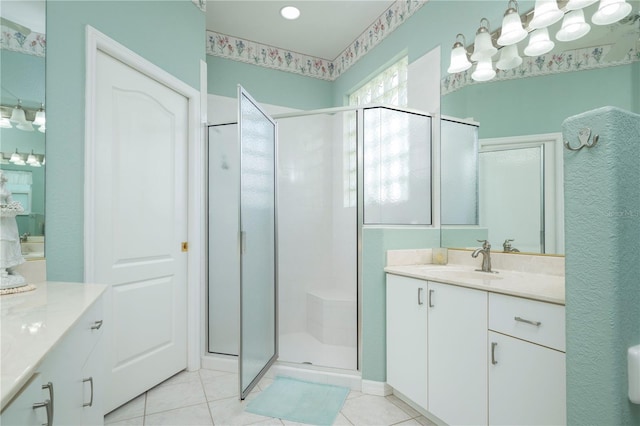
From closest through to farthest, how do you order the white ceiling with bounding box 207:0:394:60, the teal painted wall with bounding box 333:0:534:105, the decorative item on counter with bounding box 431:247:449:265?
the teal painted wall with bounding box 333:0:534:105 → the decorative item on counter with bounding box 431:247:449:265 → the white ceiling with bounding box 207:0:394:60

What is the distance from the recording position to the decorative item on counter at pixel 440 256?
2.29 metres

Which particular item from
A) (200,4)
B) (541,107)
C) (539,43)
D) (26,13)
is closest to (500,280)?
(541,107)

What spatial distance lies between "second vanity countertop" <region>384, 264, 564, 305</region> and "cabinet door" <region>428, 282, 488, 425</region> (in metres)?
0.05

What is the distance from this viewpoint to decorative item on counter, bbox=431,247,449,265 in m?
2.29

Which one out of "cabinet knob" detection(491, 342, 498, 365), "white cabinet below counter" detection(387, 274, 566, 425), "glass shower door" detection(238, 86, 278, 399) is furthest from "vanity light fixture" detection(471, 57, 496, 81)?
"cabinet knob" detection(491, 342, 498, 365)

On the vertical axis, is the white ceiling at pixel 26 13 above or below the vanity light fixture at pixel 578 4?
below

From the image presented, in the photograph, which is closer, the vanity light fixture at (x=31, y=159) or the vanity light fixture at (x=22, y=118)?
the vanity light fixture at (x=22, y=118)

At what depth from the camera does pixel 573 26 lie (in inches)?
63.9

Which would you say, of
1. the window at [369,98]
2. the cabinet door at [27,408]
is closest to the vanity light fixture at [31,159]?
the cabinet door at [27,408]

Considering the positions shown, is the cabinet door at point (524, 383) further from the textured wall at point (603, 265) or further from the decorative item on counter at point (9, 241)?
the decorative item on counter at point (9, 241)

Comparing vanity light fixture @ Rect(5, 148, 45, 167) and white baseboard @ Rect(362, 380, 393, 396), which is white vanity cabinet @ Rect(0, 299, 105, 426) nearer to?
vanity light fixture @ Rect(5, 148, 45, 167)

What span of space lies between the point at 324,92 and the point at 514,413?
365cm

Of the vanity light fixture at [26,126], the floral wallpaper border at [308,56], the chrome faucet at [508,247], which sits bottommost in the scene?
the chrome faucet at [508,247]

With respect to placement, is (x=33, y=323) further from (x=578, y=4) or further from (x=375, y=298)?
(x=578, y=4)
